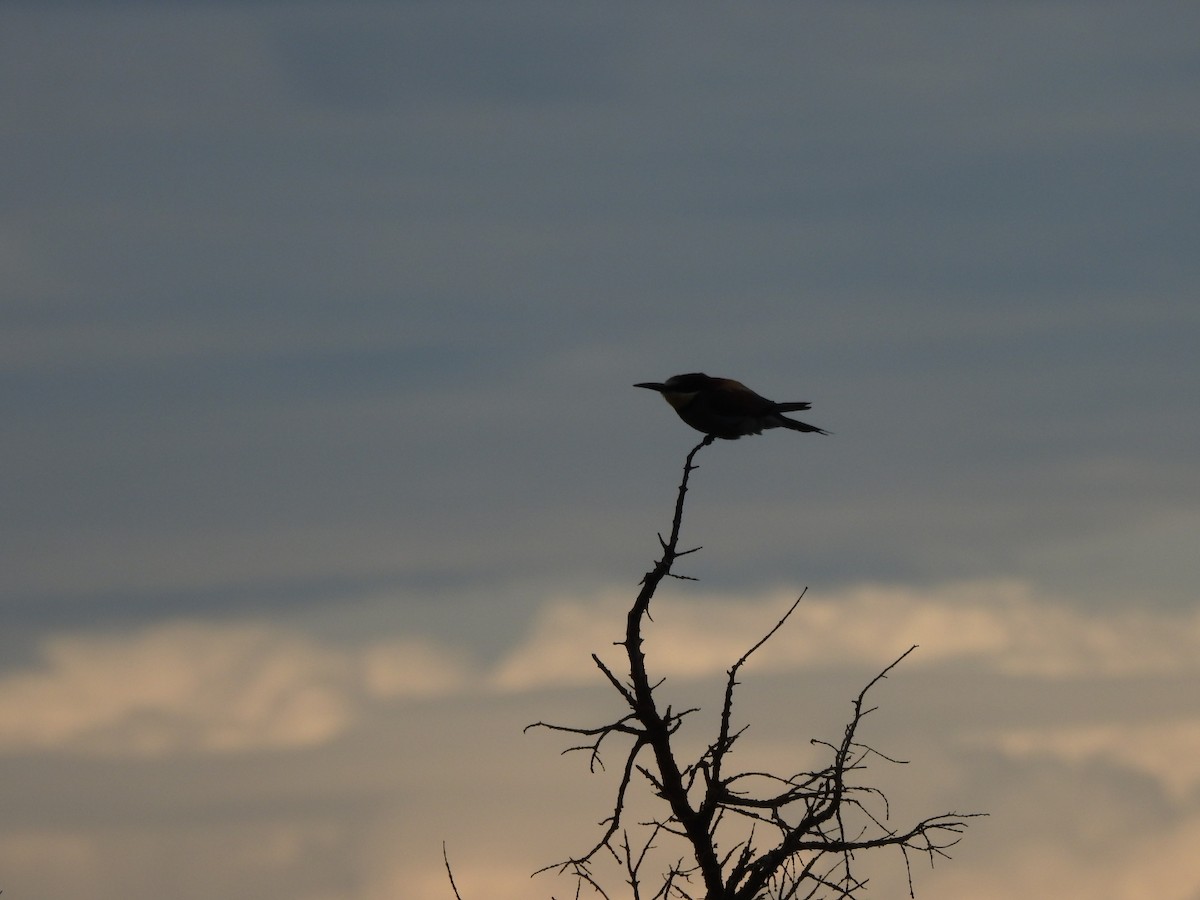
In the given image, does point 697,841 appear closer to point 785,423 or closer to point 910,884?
point 910,884

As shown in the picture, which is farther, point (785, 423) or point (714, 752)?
point (785, 423)

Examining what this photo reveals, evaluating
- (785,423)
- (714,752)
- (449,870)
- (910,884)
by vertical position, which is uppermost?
(785,423)

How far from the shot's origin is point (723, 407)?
16422mm

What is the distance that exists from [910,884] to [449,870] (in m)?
3.09

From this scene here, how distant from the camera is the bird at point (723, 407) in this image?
16.4 meters

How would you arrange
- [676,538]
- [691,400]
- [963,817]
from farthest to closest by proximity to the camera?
[691,400] < [676,538] < [963,817]

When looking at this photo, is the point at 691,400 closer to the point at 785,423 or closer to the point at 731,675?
the point at 785,423

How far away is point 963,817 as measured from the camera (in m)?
9.79

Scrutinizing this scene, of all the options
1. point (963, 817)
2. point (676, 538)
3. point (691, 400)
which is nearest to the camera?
point (963, 817)

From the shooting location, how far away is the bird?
1644 cm

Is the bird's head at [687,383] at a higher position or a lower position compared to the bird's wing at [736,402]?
higher

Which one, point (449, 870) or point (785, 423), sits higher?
point (785, 423)

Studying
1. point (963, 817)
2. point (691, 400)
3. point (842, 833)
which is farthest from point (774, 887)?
point (691, 400)

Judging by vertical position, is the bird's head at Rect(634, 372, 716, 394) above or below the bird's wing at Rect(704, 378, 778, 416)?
above
